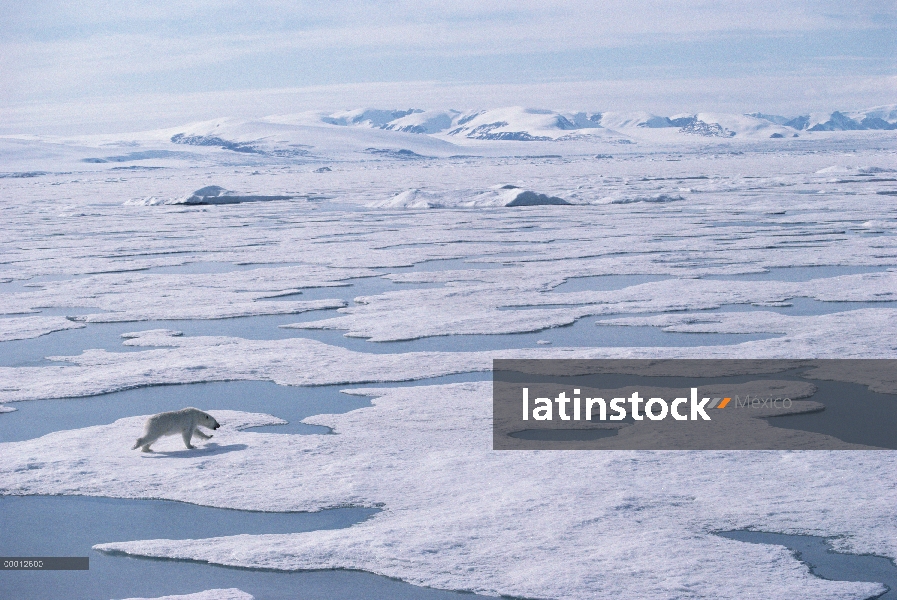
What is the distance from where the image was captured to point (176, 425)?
5090 millimetres

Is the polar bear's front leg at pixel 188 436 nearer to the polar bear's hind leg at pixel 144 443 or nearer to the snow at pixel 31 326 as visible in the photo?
the polar bear's hind leg at pixel 144 443

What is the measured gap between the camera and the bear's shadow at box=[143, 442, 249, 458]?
504 centimetres

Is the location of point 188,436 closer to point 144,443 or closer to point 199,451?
point 199,451

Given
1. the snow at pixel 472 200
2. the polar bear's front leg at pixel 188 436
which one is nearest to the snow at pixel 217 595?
the polar bear's front leg at pixel 188 436

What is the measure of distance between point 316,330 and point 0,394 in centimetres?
269

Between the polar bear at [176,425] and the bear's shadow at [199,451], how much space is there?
0.04 metres

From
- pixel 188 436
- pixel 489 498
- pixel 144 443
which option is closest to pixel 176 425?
pixel 188 436

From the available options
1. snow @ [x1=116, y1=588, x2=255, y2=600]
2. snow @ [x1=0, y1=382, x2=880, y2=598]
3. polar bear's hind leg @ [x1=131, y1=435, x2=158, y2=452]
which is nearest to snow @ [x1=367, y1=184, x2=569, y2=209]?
snow @ [x1=0, y1=382, x2=880, y2=598]

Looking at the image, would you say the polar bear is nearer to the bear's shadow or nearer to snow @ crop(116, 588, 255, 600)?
the bear's shadow

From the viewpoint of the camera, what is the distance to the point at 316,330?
27.0 ft

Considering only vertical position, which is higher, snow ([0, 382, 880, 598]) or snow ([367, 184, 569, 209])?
snow ([367, 184, 569, 209])

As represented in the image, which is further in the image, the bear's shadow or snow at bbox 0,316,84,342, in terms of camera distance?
snow at bbox 0,316,84,342

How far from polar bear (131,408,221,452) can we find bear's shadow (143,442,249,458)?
4 centimetres

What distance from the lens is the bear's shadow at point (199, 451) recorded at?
16.5ft
